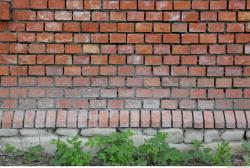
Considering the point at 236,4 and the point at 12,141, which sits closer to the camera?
the point at 236,4

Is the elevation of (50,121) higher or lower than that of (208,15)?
lower

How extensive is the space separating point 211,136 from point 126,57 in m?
1.04

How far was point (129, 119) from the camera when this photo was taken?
16.5 feet

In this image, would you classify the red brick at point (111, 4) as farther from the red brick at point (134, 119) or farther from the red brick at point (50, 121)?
the red brick at point (50, 121)

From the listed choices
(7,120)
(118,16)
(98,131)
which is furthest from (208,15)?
(7,120)

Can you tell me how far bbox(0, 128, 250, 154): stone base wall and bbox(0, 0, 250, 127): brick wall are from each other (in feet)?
0.41

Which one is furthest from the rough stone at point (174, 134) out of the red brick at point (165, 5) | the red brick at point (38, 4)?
the red brick at point (38, 4)

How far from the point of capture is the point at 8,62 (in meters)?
5.07

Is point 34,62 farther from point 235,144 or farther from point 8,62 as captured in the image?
point 235,144

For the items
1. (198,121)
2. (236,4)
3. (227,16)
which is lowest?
(198,121)

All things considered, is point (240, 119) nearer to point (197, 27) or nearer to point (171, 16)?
point (197, 27)

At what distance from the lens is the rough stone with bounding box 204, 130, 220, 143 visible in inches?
199

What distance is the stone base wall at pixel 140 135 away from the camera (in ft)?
16.6

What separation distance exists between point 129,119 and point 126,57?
55cm
